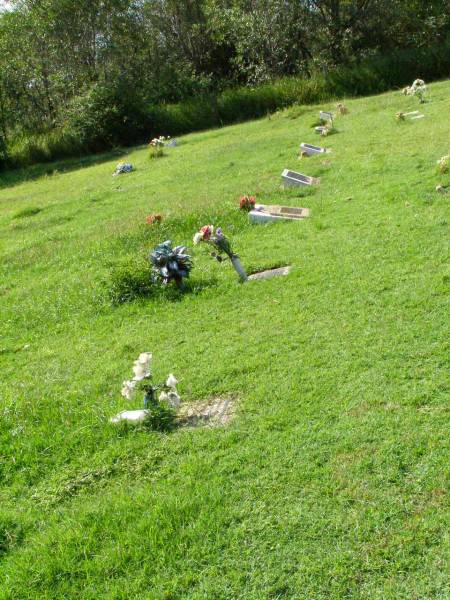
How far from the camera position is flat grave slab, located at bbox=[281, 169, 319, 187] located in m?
9.45

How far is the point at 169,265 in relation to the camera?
630 cm

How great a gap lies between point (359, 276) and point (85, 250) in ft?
14.3

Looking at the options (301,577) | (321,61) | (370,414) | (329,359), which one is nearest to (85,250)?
(329,359)

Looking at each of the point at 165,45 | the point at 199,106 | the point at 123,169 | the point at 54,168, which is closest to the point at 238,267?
the point at 123,169

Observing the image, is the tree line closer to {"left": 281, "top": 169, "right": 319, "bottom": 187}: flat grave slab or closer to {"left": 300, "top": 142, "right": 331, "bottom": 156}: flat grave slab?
{"left": 300, "top": 142, "right": 331, "bottom": 156}: flat grave slab

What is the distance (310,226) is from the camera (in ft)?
24.8

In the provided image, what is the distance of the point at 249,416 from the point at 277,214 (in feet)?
15.2

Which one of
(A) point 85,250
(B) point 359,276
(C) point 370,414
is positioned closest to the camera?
(C) point 370,414

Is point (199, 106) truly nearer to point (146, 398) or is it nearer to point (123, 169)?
point (123, 169)

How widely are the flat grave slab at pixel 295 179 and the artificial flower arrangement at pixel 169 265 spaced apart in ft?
12.0

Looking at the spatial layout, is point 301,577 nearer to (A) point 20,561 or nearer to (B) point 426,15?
(A) point 20,561

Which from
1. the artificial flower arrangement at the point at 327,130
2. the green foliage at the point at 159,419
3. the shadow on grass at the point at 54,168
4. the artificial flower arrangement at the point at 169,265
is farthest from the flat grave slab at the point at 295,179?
the shadow on grass at the point at 54,168

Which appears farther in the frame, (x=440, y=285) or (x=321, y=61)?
(x=321, y=61)

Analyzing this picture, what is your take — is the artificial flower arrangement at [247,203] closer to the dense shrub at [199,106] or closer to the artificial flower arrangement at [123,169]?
the artificial flower arrangement at [123,169]
